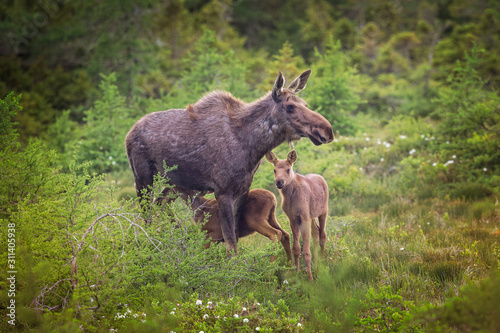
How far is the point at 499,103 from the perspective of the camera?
407 inches

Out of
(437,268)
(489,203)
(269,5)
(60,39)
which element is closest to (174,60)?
(60,39)

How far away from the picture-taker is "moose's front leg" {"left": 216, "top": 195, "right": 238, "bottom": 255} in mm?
5762

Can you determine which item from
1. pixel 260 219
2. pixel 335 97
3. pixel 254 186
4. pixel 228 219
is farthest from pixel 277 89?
pixel 335 97

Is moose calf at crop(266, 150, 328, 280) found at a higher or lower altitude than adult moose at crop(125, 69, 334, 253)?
lower

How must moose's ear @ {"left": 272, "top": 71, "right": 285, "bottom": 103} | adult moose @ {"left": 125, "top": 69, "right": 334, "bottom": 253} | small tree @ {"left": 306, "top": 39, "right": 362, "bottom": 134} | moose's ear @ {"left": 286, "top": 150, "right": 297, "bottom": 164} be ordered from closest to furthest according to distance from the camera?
moose's ear @ {"left": 272, "top": 71, "right": 285, "bottom": 103}, adult moose @ {"left": 125, "top": 69, "right": 334, "bottom": 253}, moose's ear @ {"left": 286, "top": 150, "right": 297, "bottom": 164}, small tree @ {"left": 306, "top": 39, "right": 362, "bottom": 134}

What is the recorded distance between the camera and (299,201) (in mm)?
6168

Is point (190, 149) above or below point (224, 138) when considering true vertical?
below

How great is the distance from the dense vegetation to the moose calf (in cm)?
36

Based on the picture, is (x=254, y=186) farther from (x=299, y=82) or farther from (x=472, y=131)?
(x=472, y=131)

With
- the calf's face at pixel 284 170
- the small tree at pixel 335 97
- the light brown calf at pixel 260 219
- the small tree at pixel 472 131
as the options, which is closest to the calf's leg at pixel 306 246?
the light brown calf at pixel 260 219

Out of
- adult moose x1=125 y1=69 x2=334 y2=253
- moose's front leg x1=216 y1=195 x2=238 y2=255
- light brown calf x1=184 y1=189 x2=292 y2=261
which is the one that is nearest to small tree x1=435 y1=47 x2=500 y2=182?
light brown calf x1=184 y1=189 x2=292 y2=261

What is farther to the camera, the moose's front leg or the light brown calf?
the light brown calf

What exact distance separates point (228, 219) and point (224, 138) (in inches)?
46.1

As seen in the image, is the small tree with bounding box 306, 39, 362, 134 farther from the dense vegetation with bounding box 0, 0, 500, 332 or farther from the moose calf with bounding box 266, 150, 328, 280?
the moose calf with bounding box 266, 150, 328, 280
